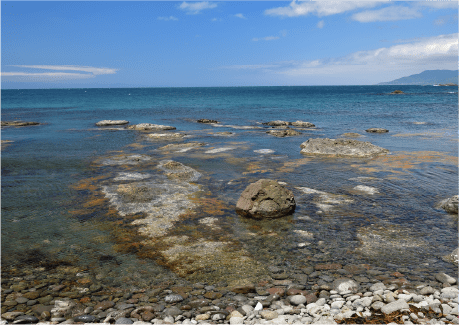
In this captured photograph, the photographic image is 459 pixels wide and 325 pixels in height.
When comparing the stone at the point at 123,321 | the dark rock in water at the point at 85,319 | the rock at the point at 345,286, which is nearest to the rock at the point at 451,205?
the rock at the point at 345,286

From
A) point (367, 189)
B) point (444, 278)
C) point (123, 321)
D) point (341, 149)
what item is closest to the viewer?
point (123, 321)

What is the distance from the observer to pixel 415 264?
7102 mm

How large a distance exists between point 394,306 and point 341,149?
13.9 meters

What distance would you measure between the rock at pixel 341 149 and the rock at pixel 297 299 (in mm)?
13085

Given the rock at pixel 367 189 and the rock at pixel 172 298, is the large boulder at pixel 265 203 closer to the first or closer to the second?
the rock at pixel 367 189

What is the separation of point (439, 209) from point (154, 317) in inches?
353

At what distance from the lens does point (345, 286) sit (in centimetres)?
629

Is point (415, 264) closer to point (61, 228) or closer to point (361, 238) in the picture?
point (361, 238)

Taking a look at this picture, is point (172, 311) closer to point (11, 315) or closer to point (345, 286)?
point (11, 315)

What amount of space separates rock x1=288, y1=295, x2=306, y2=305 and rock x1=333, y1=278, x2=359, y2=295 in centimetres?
75

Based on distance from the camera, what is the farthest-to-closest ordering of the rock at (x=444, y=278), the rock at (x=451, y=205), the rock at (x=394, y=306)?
the rock at (x=451, y=205) < the rock at (x=444, y=278) < the rock at (x=394, y=306)

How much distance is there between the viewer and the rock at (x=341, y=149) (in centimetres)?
1798

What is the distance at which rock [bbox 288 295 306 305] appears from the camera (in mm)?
5890

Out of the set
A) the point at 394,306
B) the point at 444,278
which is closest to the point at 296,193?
the point at 444,278
